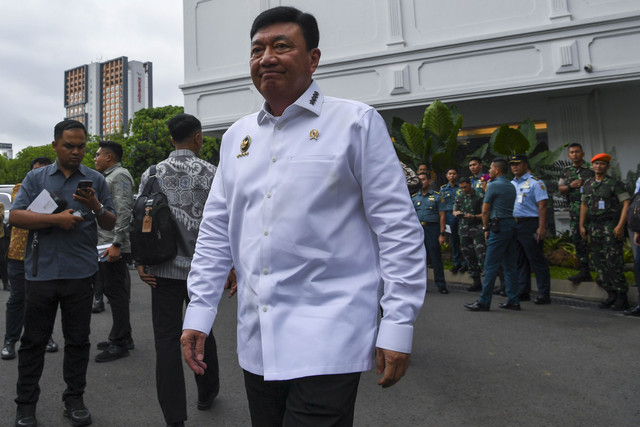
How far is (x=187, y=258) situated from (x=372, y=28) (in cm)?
1262

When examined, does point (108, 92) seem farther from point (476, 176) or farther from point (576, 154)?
point (576, 154)

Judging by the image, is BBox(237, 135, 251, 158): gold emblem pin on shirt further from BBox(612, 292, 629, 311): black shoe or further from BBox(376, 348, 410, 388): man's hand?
BBox(612, 292, 629, 311): black shoe

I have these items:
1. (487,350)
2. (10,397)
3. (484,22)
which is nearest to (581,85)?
(484,22)

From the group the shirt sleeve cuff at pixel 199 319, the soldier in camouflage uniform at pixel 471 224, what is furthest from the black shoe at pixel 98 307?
the soldier in camouflage uniform at pixel 471 224

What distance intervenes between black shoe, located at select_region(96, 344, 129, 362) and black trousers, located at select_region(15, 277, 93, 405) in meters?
1.32

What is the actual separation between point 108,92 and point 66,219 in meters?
154

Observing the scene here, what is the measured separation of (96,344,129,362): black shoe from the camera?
449 cm

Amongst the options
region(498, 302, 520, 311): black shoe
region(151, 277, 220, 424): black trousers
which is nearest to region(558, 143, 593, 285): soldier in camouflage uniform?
region(498, 302, 520, 311): black shoe

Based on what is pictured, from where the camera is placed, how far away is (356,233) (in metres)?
1.64

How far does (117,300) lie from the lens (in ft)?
15.6

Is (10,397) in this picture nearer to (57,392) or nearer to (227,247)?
(57,392)

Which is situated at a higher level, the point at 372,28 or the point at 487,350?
the point at 372,28

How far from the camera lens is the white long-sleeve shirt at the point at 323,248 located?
4.98 feet

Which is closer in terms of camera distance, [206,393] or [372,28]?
[206,393]
